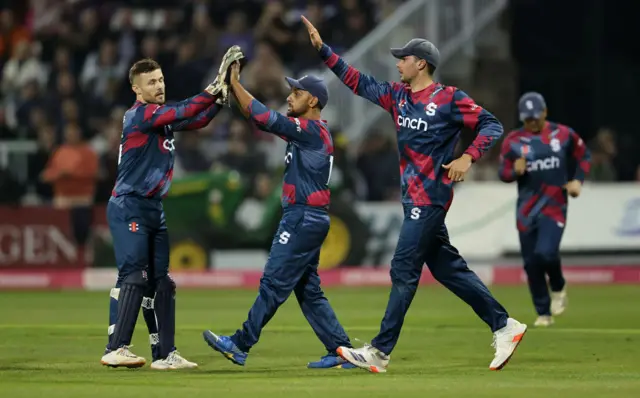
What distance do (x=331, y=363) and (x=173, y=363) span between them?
113 centimetres

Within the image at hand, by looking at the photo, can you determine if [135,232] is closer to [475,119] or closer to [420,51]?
[420,51]

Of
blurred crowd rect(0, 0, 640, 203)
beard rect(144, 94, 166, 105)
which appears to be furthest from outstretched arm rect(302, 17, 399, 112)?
blurred crowd rect(0, 0, 640, 203)

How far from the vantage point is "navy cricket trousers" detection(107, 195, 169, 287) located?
32.8ft

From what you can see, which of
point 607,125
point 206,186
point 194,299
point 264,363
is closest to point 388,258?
point 206,186

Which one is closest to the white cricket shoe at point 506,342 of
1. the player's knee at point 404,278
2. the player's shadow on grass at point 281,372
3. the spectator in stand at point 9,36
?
the player's knee at point 404,278

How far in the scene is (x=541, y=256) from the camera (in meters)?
14.0

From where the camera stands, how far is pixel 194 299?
17.8m

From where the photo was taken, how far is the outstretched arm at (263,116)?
32.1 ft

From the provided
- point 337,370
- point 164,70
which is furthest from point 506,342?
point 164,70

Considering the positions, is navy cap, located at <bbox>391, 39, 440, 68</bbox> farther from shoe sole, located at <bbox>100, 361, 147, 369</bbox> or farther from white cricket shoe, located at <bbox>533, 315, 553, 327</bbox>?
white cricket shoe, located at <bbox>533, 315, 553, 327</bbox>

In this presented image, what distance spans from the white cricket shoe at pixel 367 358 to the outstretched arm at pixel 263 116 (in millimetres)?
1546

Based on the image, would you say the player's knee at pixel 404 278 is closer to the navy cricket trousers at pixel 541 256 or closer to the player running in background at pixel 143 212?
the player running in background at pixel 143 212

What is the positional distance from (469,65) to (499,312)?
582 inches

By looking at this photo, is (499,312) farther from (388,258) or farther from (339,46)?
(339,46)
